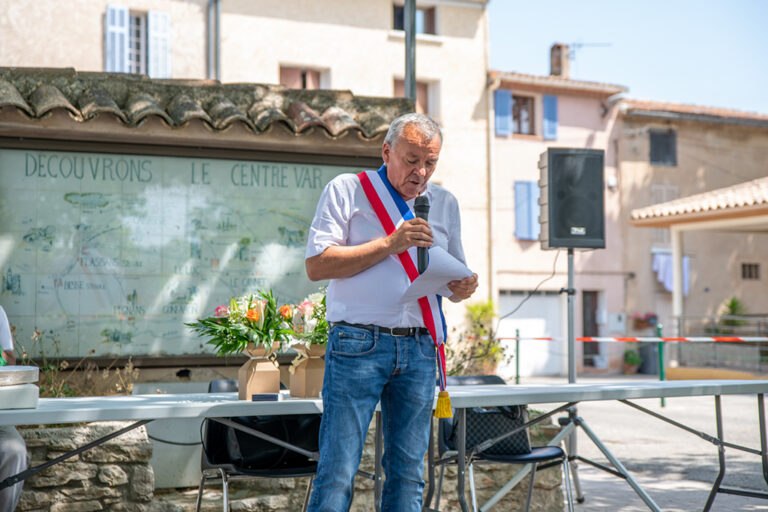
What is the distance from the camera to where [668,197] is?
995 inches

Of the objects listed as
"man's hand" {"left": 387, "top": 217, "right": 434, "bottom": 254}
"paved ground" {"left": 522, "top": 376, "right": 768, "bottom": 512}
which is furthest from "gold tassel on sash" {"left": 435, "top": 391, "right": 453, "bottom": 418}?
"paved ground" {"left": 522, "top": 376, "right": 768, "bottom": 512}

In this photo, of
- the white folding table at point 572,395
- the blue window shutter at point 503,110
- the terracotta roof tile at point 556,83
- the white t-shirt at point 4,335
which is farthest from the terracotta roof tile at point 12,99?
the blue window shutter at point 503,110

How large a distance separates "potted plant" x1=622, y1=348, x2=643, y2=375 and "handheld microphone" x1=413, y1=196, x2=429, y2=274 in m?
21.6

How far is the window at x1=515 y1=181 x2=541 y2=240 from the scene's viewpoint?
75.3 feet

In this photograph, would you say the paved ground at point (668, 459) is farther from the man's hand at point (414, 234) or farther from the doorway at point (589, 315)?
the doorway at point (589, 315)

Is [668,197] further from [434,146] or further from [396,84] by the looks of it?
[434,146]

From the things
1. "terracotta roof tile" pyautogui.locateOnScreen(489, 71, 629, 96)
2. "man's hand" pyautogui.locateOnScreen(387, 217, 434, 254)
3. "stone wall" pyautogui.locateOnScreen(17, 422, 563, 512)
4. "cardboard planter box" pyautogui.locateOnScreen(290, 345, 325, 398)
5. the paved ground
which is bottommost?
the paved ground

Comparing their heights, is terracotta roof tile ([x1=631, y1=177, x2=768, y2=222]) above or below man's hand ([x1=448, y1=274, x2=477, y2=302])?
above

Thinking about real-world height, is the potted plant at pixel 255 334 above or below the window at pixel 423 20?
below

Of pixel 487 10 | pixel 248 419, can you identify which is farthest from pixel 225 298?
pixel 487 10

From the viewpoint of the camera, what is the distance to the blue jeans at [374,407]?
9.14ft

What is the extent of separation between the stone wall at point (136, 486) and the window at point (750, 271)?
22.5 metres

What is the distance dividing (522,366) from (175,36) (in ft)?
37.3

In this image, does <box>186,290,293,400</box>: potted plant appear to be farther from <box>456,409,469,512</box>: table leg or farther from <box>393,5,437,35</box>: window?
<box>393,5,437,35</box>: window
